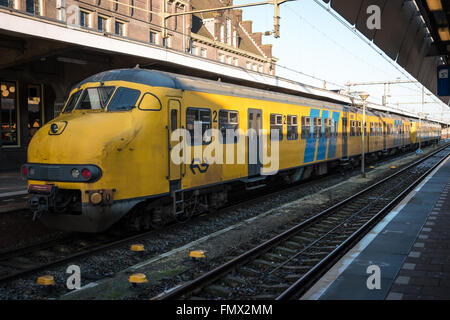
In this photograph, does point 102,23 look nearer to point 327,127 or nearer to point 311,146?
point 327,127

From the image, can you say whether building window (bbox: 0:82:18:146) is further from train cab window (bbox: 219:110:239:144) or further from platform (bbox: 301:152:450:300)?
platform (bbox: 301:152:450:300)

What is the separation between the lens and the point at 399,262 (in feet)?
21.8

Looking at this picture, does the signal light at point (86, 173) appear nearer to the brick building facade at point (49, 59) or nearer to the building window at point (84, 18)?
the brick building facade at point (49, 59)

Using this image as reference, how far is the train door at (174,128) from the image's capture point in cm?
893

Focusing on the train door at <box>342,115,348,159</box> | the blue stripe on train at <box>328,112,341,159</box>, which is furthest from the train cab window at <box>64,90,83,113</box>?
the train door at <box>342,115,348,159</box>

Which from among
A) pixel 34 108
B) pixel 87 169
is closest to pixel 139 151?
pixel 87 169

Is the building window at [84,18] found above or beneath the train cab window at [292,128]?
above

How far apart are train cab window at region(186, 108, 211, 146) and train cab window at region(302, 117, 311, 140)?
6.53m

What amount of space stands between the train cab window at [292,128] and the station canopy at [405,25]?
12.2 feet

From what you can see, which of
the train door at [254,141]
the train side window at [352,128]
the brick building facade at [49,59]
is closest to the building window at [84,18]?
the brick building facade at [49,59]

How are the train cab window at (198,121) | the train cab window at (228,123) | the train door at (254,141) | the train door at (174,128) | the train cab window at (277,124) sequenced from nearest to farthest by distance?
the train door at (174,128), the train cab window at (198,121), the train cab window at (228,123), the train door at (254,141), the train cab window at (277,124)

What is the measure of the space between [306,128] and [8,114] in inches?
499
